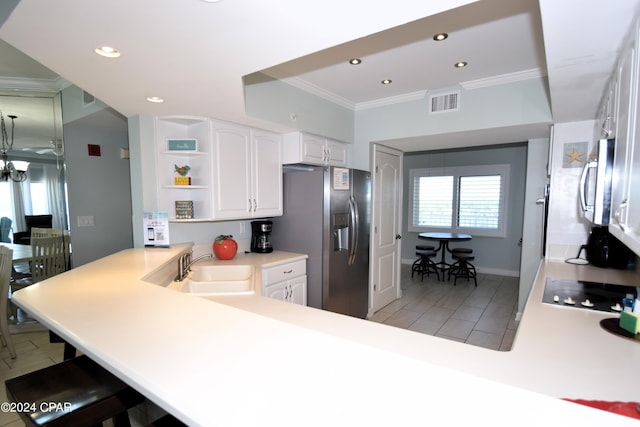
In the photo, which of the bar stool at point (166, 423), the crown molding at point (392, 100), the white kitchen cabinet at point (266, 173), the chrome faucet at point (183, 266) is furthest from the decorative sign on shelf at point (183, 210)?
the crown molding at point (392, 100)

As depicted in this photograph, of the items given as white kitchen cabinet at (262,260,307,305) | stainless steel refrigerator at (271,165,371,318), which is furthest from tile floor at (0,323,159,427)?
stainless steel refrigerator at (271,165,371,318)

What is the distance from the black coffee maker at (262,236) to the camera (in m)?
3.29

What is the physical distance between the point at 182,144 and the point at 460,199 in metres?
5.38

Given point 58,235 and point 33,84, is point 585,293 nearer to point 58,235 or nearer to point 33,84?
point 58,235

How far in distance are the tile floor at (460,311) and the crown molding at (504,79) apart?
8.22 ft

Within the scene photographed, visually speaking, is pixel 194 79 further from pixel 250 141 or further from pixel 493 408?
pixel 493 408

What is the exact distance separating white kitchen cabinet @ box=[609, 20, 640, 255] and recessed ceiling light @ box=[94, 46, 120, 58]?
204 centimetres

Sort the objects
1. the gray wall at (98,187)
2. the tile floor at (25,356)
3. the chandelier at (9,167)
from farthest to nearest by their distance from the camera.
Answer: the chandelier at (9,167), the gray wall at (98,187), the tile floor at (25,356)

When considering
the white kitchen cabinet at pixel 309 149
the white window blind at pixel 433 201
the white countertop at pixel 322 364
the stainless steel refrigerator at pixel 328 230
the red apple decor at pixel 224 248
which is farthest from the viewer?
the white window blind at pixel 433 201

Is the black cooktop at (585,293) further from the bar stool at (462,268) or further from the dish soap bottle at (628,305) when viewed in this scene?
the bar stool at (462,268)

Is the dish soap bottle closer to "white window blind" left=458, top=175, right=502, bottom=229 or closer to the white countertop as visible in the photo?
the white countertop

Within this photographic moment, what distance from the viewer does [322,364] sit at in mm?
820

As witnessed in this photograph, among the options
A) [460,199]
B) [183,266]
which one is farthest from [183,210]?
[460,199]

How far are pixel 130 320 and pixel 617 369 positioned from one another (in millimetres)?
1668
